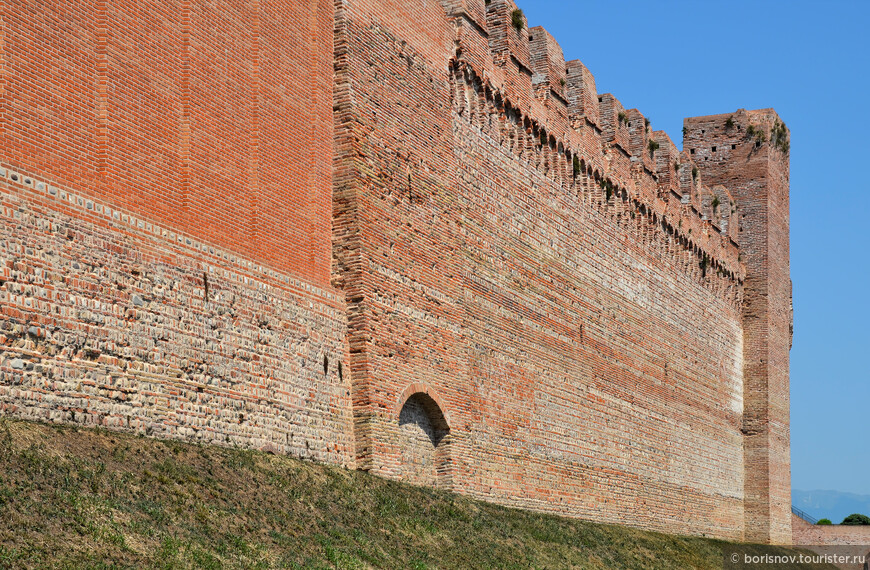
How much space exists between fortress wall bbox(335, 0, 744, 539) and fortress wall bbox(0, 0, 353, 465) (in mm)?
702

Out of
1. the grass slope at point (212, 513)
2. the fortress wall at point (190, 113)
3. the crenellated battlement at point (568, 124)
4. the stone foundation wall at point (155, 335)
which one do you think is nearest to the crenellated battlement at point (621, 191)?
the crenellated battlement at point (568, 124)

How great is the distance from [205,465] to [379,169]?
537 cm

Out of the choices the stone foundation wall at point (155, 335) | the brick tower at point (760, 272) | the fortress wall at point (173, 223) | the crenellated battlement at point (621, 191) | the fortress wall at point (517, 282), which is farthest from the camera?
the brick tower at point (760, 272)

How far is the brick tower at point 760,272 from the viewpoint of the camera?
30.6 m

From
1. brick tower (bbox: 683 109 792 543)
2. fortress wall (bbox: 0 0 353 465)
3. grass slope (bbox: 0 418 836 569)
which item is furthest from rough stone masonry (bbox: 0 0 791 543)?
brick tower (bbox: 683 109 792 543)

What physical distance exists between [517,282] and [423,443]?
4.27 meters

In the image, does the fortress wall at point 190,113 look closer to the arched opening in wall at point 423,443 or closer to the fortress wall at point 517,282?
the fortress wall at point 517,282

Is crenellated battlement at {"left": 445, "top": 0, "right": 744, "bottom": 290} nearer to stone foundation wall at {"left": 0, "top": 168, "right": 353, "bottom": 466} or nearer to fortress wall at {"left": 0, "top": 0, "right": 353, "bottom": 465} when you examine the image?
fortress wall at {"left": 0, "top": 0, "right": 353, "bottom": 465}

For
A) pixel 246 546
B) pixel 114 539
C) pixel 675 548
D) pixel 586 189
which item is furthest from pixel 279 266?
Answer: pixel 675 548

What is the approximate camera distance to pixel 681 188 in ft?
90.9

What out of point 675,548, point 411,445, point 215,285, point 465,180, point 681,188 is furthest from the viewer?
point 681,188

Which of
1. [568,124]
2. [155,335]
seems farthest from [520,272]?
[155,335]

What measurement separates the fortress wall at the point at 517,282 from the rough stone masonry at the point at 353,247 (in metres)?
0.06

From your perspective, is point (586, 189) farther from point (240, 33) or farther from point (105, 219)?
point (105, 219)
